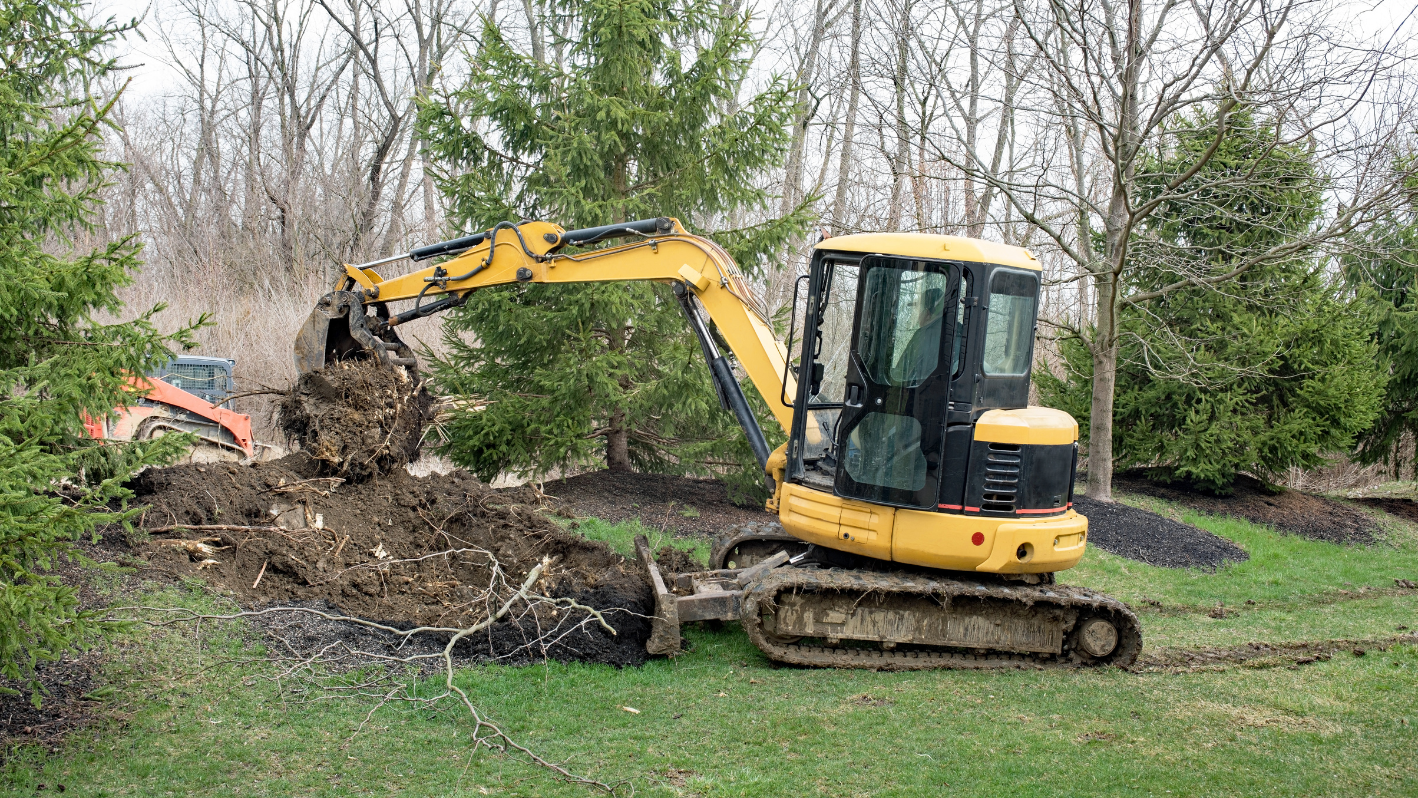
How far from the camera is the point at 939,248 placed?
602 centimetres

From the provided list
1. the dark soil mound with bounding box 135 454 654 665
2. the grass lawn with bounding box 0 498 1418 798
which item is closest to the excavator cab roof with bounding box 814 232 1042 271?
the grass lawn with bounding box 0 498 1418 798

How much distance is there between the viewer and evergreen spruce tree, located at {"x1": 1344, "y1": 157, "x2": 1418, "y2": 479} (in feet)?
49.9

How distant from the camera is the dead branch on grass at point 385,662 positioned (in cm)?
494

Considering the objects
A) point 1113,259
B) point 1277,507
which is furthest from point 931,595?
point 1277,507

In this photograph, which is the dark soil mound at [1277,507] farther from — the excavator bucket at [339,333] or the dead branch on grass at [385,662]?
the excavator bucket at [339,333]

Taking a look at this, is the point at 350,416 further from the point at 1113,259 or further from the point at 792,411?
the point at 1113,259

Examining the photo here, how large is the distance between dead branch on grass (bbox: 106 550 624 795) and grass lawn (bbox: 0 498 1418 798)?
8cm

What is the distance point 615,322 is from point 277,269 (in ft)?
59.9

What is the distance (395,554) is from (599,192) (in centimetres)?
520

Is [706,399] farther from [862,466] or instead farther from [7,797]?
[7,797]

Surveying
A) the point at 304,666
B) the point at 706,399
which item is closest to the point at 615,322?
the point at 706,399

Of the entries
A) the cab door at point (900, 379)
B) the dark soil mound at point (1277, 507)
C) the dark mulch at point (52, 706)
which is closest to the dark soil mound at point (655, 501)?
the cab door at point (900, 379)

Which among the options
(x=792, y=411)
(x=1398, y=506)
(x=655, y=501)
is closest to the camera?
(x=792, y=411)

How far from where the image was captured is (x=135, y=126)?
2856 cm
